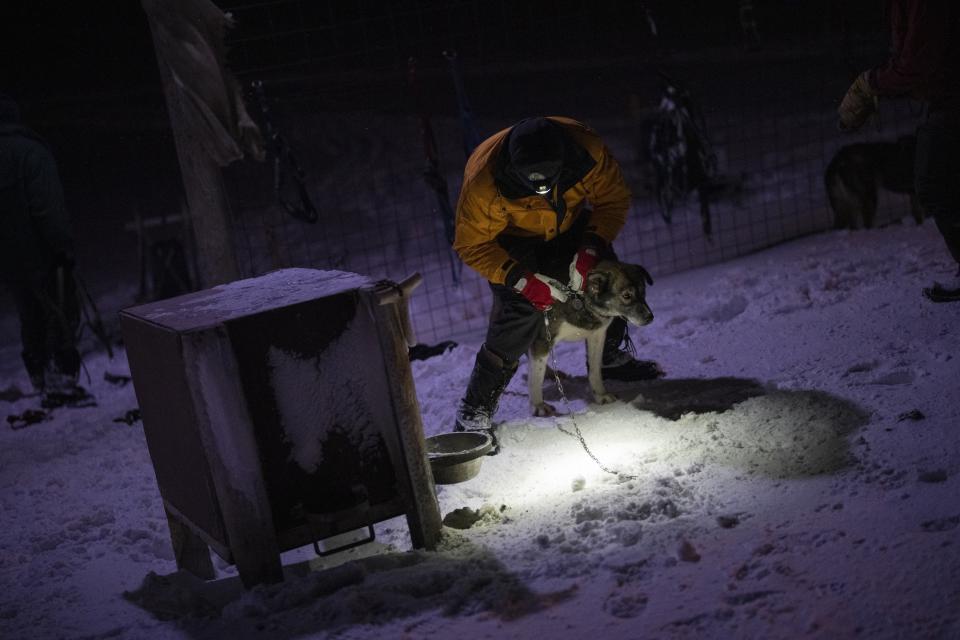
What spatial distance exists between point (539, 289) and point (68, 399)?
4.36 m

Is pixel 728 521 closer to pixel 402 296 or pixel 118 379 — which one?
pixel 402 296

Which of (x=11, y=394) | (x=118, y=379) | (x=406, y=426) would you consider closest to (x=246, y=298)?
(x=406, y=426)

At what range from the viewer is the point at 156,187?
49.6 ft

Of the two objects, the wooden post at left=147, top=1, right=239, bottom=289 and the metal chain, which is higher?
the wooden post at left=147, top=1, right=239, bottom=289

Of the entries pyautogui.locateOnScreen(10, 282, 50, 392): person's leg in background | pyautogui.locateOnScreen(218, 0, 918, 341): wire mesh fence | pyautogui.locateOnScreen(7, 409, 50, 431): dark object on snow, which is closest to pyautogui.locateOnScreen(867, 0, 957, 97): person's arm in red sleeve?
pyautogui.locateOnScreen(218, 0, 918, 341): wire mesh fence

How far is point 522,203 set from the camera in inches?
175

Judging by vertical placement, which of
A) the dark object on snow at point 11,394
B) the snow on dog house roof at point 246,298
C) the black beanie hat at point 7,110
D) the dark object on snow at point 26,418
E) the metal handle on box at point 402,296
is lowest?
the dark object on snow at point 26,418

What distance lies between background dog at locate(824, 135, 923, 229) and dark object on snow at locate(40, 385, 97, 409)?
6.61 meters

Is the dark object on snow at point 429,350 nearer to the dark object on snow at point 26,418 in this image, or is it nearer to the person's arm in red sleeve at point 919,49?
the dark object on snow at point 26,418

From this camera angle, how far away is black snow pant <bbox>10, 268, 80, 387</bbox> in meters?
6.99

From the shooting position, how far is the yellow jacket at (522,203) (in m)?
4.38

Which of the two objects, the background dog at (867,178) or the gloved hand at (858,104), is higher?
the gloved hand at (858,104)

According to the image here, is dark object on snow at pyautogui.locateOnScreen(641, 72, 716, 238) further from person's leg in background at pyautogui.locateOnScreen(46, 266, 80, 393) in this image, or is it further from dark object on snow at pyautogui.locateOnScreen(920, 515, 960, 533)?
dark object on snow at pyautogui.locateOnScreen(920, 515, 960, 533)

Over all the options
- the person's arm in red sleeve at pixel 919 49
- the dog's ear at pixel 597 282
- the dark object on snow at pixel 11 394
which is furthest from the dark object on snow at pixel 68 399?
the person's arm in red sleeve at pixel 919 49
